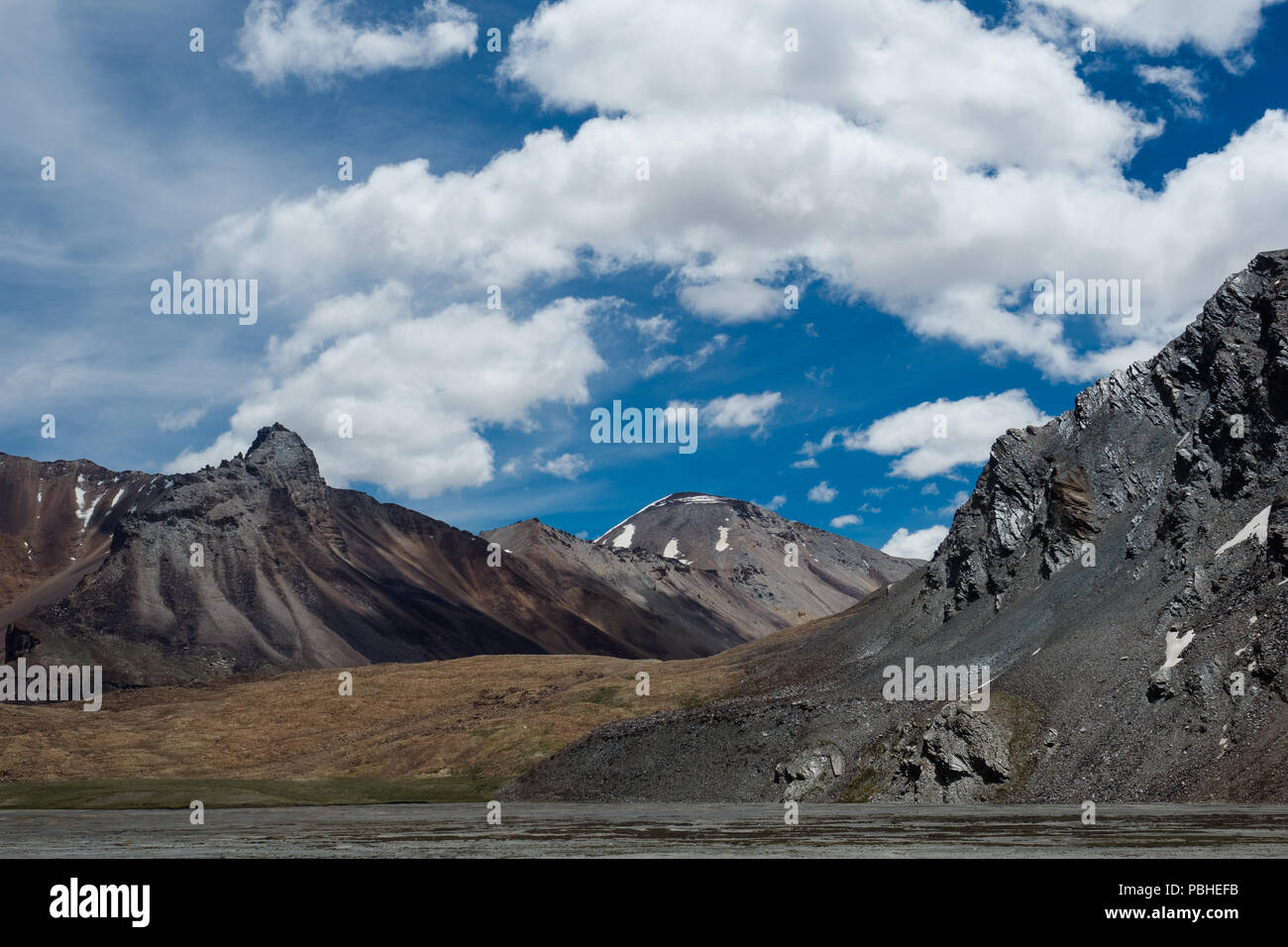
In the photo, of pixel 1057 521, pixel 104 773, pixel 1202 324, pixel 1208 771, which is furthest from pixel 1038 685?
pixel 104 773

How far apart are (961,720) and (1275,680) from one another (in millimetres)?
17394

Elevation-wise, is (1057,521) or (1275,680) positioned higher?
(1057,521)

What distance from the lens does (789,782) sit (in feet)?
237

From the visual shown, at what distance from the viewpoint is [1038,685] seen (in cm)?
7294

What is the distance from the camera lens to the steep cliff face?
62.3 metres

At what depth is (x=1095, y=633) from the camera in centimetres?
7712

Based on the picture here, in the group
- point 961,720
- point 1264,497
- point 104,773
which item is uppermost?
point 1264,497

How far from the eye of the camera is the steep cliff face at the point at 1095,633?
62.3 meters
